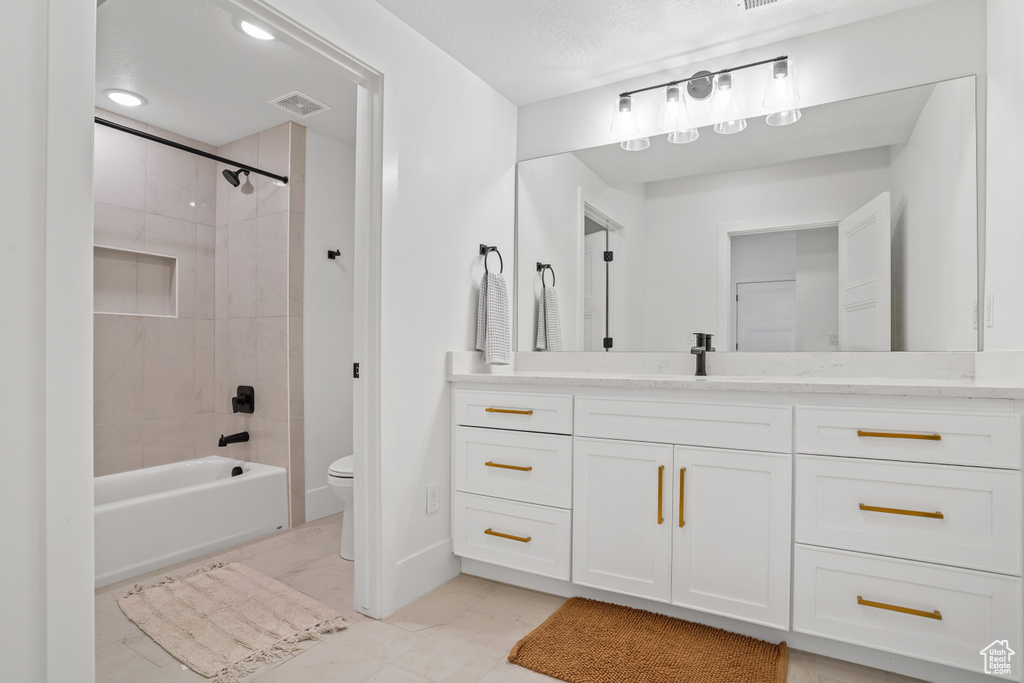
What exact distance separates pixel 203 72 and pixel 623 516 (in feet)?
8.77

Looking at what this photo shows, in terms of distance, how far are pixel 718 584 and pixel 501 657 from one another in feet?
2.44

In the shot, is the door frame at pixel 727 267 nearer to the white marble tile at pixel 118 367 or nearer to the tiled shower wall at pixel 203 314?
the tiled shower wall at pixel 203 314

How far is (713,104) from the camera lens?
2.31 meters

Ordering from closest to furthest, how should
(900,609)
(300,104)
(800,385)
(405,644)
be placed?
(900,609), (800,385), (405,644), (300,104)

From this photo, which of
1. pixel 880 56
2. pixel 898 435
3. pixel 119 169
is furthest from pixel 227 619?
pixel 880 56

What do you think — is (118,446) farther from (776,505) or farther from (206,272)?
(776,505)

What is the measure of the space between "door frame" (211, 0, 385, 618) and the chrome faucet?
1301 millimetres

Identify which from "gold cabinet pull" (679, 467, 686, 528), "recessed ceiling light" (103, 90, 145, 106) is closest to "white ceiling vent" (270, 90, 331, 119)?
"recessed ceiling light" (103, 90, 145, 106)

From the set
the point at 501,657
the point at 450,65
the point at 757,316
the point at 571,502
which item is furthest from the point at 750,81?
the point at 501,657

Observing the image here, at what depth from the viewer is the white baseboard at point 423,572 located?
201cm

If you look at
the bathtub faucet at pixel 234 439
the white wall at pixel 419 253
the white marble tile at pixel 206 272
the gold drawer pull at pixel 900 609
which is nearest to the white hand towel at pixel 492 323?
the white wall at pixel 419 253

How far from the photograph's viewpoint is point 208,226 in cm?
337

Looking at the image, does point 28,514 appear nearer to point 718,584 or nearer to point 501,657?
point 501,657

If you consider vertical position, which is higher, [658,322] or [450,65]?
[450,65]
